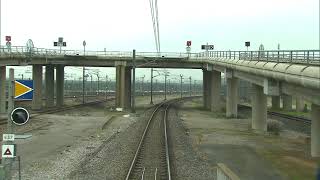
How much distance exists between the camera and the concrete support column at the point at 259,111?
43.1 metres

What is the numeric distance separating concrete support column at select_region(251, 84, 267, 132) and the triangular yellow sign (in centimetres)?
3136

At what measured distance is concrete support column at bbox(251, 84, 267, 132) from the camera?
1698 inches

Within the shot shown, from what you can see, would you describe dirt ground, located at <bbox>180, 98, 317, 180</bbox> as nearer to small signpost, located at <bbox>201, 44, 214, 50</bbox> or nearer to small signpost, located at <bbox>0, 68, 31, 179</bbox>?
small signpost, located at <bbox>0, 68, 31, 179</bbox>

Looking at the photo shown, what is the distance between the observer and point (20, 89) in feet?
45.4

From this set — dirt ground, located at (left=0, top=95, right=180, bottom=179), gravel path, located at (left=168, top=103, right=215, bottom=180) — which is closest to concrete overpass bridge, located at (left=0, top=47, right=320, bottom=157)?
gravel path, located at (left=168, top=103, right=215, bottom=180)

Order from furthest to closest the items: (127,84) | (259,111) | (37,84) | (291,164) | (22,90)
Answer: (127,84) < (37,84) < (259,111) < (291,164) < (22,90)

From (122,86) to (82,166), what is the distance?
52215 mm

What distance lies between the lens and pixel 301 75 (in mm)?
23047

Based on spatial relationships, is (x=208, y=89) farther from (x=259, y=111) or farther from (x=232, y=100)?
(x=259, y=111)

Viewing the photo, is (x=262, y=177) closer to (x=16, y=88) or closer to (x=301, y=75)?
(x=301, y=75)

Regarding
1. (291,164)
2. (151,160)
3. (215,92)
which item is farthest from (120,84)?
(291,164)

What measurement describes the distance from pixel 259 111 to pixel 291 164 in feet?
66.6

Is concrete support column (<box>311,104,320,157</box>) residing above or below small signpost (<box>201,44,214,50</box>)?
below

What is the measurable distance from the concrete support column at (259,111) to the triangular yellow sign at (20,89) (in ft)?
103
